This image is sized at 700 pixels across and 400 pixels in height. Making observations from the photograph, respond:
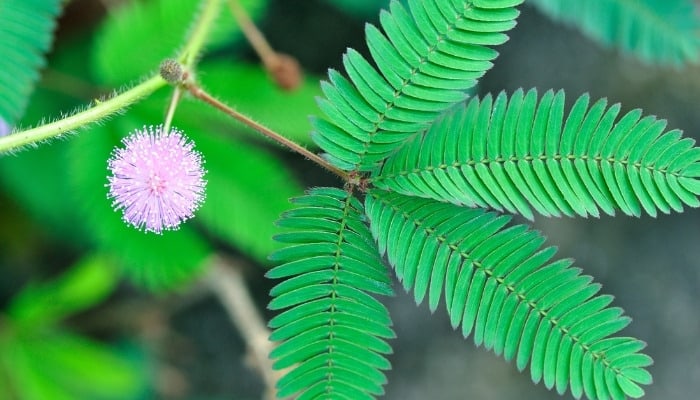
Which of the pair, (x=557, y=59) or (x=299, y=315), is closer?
(x=299, y=315)

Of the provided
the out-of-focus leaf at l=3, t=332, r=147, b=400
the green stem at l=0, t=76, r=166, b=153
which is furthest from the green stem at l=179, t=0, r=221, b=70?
the out-of-focus leaf at l=3, t=332, r=147, b=400

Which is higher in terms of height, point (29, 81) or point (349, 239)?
point (29, 81)

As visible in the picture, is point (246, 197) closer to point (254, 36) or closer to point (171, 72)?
point (254, 36)

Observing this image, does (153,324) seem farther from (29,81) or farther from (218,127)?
(29,81)

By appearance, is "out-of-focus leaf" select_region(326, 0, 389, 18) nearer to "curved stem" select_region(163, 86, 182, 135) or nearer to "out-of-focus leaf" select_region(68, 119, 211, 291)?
"out-of-focus leaf" select_region(68, 119, 211, 291)

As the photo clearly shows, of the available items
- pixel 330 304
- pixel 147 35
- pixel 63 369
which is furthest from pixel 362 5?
pixel 63 369

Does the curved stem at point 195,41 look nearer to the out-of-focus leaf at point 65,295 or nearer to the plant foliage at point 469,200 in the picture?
the plant foliage at point 469,200

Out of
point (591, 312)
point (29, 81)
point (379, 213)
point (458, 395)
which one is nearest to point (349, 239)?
point (379, 213)

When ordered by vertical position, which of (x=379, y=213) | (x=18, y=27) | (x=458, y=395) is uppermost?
(x=18, y=27)
